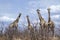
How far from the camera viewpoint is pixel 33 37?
16.1m

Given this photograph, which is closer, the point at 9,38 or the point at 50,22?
the point at 9,38

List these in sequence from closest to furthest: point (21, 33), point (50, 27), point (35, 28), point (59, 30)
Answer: point (35, 28), point (59, 30), point (21, 33), point (50, 27)

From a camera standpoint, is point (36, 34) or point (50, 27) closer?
point (36, 34)

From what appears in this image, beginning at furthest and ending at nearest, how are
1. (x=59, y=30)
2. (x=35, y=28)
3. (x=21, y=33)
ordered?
(x=21, y=33) < (x=59, y=30) < (x=35, y=28)

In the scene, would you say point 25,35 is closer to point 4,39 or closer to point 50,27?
point 4,39

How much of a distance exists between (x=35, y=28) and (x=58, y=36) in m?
3.50

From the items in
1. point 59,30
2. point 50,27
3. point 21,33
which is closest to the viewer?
point 59,30

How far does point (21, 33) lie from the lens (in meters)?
18.1

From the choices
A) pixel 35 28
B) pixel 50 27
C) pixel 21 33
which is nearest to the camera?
pixel 35 28

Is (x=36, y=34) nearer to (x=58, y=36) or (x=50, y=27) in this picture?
(x=58, y=36)

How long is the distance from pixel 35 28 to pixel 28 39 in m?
1.03

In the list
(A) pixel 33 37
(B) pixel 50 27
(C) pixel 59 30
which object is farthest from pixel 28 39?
(B) pixel 50 27

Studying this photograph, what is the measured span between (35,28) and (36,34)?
414 mm

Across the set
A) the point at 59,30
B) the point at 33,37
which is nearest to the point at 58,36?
the point at 59,30
